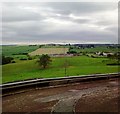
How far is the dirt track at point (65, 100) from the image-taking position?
12844 millimetres

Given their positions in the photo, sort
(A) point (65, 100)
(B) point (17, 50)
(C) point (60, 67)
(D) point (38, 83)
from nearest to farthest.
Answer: (A) point (65, 100), (D) point (38, 83), (C) point (60, 67), (B) point (17, 50)

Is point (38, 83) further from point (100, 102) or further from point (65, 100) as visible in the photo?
point (100, 102)

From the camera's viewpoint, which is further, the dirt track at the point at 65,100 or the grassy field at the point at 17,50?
the grassy field at the point at 17,50

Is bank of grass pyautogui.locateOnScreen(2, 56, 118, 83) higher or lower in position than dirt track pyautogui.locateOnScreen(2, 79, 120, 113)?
lower

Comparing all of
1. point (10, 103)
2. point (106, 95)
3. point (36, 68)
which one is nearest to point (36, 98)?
point (10, 103)

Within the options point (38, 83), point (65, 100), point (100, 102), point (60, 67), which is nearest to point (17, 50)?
point (60, 67)

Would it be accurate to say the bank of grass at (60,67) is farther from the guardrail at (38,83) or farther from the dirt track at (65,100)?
the dirt track at (65,100)

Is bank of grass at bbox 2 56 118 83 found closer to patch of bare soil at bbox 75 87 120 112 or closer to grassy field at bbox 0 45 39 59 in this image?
grassy field at bbox 0 45 39 59

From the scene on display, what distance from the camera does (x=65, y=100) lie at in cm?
1488

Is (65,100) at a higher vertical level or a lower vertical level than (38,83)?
lower

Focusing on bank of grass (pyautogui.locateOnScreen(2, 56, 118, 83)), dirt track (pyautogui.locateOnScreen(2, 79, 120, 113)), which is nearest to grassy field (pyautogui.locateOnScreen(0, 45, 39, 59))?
bank of grass (pyautogui.locateOnScreen(2, 56, 118, 83))

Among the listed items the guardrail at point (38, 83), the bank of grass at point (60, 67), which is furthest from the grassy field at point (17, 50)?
the guardrail at point (38, 83)

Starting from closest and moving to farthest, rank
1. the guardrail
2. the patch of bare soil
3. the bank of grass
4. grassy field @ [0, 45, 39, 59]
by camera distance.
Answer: the patch of bare soil → the guardrail → the bank of grass → grassy field @ [0, 45, 39, 59]

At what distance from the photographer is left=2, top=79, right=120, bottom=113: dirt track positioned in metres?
12.8
